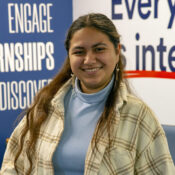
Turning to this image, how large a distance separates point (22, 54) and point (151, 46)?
1021 mm

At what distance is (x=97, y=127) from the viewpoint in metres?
1.28

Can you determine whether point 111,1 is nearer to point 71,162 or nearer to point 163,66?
point 163,66

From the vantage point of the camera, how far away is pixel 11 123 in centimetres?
269

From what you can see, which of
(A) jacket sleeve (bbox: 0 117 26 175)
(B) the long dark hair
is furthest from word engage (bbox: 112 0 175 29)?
(A) jacket sleeve (bbox: 0 117 26 175)

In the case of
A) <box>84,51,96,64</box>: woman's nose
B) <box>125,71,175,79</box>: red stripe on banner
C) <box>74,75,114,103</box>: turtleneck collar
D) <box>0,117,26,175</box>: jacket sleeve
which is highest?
<box>84,51,96,64</box>: woman's nose

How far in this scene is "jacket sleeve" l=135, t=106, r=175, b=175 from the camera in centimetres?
126

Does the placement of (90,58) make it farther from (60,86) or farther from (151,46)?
(151,46)

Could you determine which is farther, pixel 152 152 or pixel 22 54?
pixel 22 54

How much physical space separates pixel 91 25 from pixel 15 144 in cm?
62

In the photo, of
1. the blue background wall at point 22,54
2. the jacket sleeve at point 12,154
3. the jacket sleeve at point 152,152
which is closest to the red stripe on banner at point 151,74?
the blue background wall at point 22,54

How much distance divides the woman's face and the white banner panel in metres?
1.12

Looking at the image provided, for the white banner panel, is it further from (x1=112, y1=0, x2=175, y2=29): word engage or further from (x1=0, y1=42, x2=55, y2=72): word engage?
(x1=0, y1=42, x2=55, y2=72): word engage

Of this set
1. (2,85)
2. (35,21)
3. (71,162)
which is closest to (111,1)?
(35,21)

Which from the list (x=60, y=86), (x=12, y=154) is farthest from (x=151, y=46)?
(x=12, y=154)
